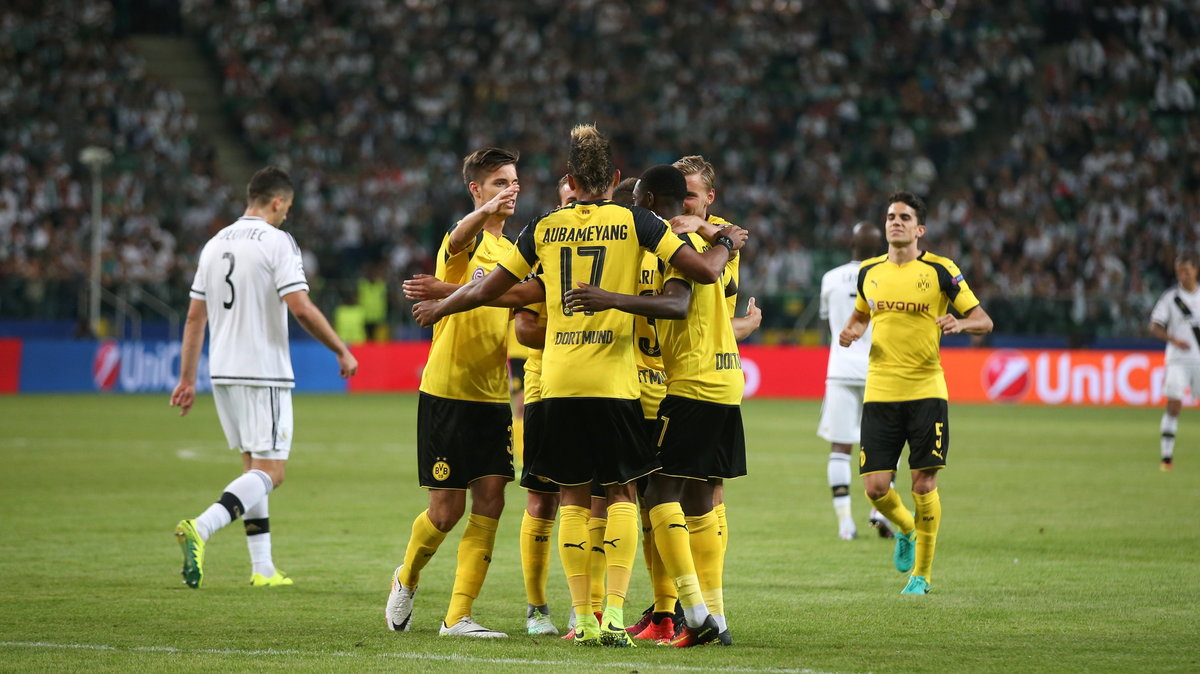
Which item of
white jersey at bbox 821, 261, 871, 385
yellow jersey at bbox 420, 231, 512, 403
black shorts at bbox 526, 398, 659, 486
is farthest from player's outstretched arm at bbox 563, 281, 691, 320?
white jersey at bbox 821, 261, 871, 385

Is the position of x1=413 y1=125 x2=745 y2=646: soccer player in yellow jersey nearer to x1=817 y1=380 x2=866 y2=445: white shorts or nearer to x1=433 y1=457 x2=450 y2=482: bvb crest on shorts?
x1=433 y1=457 x2=450 y2=482: bvb crest on shorts

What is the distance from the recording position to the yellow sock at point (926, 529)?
9.16 metres

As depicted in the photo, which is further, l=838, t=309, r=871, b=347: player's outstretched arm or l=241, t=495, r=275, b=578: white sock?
l=838, t=309, r=871, b=347: player's outstretched arm

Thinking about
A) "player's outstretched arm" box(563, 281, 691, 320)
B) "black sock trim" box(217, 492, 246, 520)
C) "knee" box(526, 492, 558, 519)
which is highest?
"player's outstretched arm" box(563, 281, 691, 320)

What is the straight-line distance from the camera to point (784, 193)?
36312mm

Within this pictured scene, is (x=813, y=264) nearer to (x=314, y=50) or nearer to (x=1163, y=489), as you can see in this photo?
(x=314, y=50)

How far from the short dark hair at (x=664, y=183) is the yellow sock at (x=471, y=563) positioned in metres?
1.85

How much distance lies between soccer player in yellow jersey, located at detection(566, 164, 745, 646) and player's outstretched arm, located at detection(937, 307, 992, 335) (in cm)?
225

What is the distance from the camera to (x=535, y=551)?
291 inches

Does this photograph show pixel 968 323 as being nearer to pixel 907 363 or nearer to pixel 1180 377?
pixel 907 363

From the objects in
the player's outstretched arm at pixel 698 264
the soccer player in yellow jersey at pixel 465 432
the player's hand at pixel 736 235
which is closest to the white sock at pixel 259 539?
the soccer player in yellow jersey at pixel 465 432

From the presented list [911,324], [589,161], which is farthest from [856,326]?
[589,161]

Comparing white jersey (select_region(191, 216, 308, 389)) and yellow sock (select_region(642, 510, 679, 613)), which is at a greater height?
white jersey (select_region(191, 216, 308, 389))

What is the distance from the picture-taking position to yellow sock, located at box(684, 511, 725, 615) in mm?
7199
